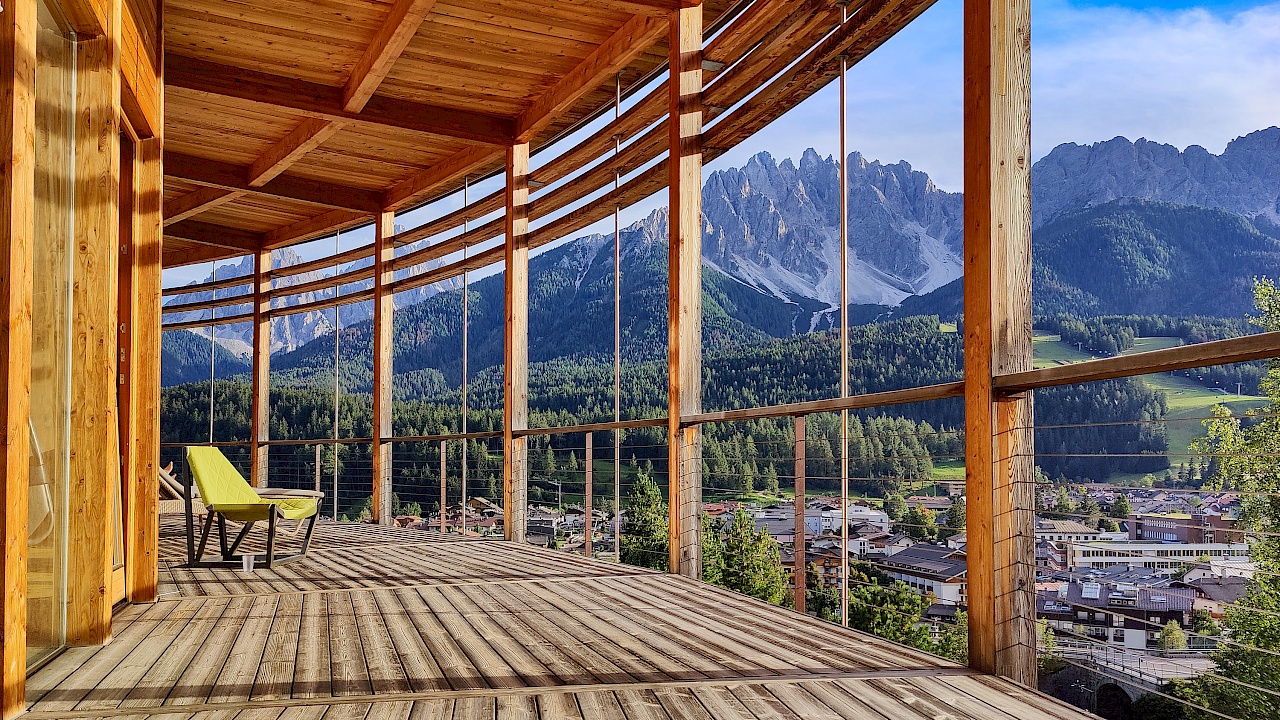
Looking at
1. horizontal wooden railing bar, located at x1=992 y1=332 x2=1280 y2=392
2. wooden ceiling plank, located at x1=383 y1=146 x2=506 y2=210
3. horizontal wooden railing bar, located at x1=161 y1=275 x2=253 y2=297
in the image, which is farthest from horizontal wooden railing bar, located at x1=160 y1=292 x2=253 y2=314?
horizontal wooden railing bar, located at x1=992 y1=332 x2=1280 y2=392

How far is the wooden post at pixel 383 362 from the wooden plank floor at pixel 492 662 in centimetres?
451

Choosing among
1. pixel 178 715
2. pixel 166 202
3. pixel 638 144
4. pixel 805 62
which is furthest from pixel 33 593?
pixel 166 202

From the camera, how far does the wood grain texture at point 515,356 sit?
6.93 metres

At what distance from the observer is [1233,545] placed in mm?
2094

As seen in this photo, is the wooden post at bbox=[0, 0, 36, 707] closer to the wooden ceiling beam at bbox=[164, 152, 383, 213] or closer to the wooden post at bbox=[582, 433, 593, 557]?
the wooden post at bbox=[582, 433, 593, 557]

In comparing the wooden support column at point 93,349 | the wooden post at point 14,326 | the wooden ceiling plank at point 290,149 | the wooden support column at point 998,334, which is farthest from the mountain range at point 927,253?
the wooden support column at point 93,349

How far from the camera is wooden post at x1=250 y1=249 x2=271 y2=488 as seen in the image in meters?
10.2

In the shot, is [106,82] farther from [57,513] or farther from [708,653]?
[708,653]

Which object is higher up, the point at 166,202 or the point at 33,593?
the point at 166,202

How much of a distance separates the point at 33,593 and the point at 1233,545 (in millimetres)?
2958

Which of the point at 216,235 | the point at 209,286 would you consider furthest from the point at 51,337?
the point at 209,286

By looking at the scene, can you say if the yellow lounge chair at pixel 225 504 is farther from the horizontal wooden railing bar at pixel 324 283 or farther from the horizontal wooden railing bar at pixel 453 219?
the horizontal wooden railing bar at pixel 324 283

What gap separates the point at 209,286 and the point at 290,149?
4.27m

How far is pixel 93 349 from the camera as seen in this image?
292cm
